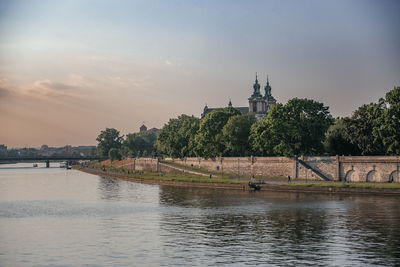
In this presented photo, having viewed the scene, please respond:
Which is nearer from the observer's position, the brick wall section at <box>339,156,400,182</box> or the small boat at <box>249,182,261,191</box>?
the brick wall section at <box>339,156,400,182</box>

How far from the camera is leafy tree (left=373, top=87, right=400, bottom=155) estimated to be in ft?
338

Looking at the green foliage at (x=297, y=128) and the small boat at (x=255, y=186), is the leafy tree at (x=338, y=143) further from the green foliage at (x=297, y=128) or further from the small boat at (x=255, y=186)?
the small boat at (x=255, y=186)

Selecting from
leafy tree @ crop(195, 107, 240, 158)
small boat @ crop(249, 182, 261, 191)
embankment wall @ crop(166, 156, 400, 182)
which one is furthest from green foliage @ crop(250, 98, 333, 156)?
leafy tree @ crop(195, 107, 240, 158)

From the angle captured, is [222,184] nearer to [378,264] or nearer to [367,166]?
[367,166]

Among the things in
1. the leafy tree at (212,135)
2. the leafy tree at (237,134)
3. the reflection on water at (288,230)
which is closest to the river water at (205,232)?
the reflection on water at (288,230)

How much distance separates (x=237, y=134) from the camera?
144 meters

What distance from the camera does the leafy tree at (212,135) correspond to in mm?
151600

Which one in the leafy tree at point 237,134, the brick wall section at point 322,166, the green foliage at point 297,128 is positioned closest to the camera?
the brick wall section at point 322,166

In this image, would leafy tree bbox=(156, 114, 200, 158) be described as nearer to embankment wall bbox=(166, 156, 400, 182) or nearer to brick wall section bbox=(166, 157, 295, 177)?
brick wall section bbox=(166, 157, 295, 177)

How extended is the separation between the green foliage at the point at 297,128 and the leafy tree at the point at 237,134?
62.8ft

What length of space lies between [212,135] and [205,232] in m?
96.9

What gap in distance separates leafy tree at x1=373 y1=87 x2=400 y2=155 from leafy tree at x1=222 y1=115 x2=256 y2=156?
4350cm

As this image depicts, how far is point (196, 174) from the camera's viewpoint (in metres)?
151

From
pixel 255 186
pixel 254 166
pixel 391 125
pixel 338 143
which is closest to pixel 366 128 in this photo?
pixel 391 125
